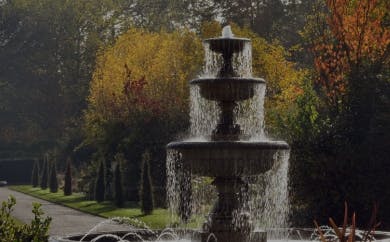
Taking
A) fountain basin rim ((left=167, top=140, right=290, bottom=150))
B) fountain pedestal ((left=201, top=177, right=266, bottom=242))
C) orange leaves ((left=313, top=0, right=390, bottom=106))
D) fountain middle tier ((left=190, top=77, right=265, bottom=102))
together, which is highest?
orange leaves ((left=313, top=0, right=390, bottom=106))

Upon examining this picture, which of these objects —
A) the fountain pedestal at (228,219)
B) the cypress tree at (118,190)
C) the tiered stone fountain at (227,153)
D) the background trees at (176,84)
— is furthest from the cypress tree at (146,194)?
the fountain pedestal at (228,219)

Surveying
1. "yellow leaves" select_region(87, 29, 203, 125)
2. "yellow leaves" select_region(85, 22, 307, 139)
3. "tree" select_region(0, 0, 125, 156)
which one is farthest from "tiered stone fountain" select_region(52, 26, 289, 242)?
"tree" select_region(0, 0, 125, 156)

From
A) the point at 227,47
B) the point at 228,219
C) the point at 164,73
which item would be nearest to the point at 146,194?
the point at 164,73

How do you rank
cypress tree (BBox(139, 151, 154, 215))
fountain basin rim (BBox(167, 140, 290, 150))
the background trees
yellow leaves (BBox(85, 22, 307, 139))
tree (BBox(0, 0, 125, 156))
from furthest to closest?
tree (BBox(0, 0, 125, 156)), yellow leaves (BBox(85, 22, 307, 139)), cypress tree (BBox(139, 151, 154, 215)), the background trees, fountain basin rim (BBox(167, 140, 290, 150))

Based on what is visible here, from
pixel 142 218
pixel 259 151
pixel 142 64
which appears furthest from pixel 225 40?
pixel 142 64

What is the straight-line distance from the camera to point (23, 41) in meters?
68.6

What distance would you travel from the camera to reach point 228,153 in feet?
37.7

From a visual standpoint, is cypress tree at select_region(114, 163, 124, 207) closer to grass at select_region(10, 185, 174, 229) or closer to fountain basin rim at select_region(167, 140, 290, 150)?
grass at select_region(10, 185, 174, 229)

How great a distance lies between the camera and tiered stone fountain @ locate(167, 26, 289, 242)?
11531mm

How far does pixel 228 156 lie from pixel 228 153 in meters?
0.05

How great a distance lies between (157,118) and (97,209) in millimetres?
6087

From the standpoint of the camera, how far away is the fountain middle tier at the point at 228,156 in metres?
11.5

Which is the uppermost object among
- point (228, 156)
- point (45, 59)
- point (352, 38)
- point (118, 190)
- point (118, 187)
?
point (45, 59)

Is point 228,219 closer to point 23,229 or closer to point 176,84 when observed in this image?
point 23,229
